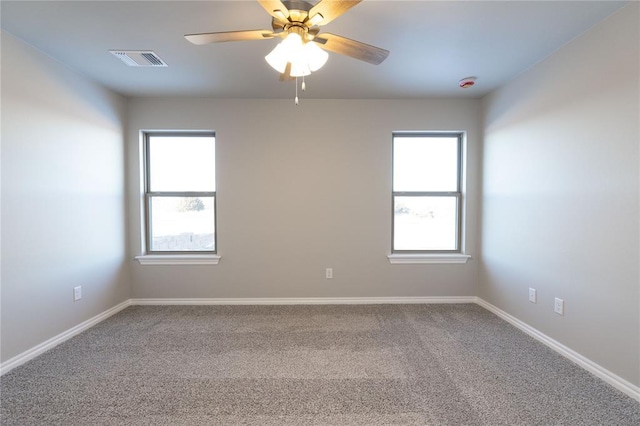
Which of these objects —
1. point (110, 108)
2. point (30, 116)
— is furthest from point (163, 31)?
point (110, 108)

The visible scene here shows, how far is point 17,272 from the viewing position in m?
1.94

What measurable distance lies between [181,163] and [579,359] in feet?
13.9

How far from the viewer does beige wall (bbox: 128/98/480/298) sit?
3.07 metres

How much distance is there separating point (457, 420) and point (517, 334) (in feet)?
4.64

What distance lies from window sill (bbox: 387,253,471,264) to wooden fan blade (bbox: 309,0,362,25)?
→ 2.48 meters

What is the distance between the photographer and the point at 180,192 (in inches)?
125

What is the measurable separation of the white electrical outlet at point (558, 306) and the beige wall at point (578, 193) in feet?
0.12

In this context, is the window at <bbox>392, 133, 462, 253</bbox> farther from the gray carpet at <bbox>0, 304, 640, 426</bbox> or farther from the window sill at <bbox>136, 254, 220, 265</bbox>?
the window sill at <bbox>136, 254, 220, 265</bbox>

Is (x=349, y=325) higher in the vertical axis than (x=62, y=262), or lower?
lower

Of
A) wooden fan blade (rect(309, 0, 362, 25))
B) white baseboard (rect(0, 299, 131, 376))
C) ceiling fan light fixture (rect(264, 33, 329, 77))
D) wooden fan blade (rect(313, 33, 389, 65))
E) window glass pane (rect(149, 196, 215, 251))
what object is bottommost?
white baseboard (rect(0, 299, 131, 376))

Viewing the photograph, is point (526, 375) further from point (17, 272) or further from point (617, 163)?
point (17, 272)

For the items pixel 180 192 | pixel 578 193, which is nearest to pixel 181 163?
pixel 180 192

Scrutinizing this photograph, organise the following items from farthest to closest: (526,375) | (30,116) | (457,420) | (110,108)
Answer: (110,108) → (30,116) → (526,375) → (457,420)

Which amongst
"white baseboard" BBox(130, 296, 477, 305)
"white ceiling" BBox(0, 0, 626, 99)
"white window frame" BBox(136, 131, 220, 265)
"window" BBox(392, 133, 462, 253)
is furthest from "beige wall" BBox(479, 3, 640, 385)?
"white window frame" BBox(136, 131, 220, 265)
